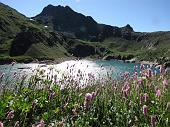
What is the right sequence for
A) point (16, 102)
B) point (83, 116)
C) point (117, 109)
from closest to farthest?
point (83, 116)
point (16, 102)
point (117, 109)

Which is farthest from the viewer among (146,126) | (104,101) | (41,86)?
(41,86)

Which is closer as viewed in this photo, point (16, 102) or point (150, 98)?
point (16, 102)

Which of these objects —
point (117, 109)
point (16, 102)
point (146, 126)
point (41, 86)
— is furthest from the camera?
point (41, 86)

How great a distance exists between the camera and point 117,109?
9602 millimetres

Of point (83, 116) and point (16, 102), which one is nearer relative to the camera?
point (83, 116)

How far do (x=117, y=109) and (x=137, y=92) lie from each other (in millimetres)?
823

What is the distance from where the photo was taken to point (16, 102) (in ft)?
29.1

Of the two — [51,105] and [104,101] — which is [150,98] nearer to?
[104,101]

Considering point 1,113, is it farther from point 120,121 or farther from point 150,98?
point 150,98

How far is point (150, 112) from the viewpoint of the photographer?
897cm

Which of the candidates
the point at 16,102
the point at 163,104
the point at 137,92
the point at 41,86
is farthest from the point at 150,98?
the point at 41,86

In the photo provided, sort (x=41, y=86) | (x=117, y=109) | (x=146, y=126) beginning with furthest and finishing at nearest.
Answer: (x=41, y=86)
(x=117, y=109)
(x=146, y=126)

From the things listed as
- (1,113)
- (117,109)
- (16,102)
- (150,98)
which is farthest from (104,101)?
(1,113)

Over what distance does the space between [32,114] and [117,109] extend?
2334 millimetres
